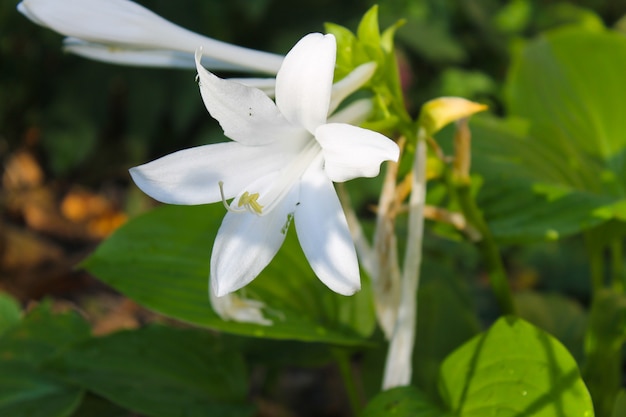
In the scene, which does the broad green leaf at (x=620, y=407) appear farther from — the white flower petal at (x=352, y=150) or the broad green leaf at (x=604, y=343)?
the white flower petal at (x=352, y=150)

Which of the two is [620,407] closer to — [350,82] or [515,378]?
[515,378]

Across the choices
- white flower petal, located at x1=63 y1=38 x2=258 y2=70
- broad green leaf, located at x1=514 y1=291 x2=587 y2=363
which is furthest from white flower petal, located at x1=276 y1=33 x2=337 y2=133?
broad green leaf, located at x1=514 y1=291 x2=587 y2=363

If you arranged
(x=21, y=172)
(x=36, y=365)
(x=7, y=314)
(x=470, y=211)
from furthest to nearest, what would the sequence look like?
(x=21, y=172) < (x=7, y=314) < (x=36, y=365) < (x=470, y=211)

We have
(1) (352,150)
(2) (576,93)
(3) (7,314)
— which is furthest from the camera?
(2) (576,93)

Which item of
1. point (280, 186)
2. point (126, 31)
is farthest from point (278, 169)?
point (126, 31)

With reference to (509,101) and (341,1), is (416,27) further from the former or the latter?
(509,101)

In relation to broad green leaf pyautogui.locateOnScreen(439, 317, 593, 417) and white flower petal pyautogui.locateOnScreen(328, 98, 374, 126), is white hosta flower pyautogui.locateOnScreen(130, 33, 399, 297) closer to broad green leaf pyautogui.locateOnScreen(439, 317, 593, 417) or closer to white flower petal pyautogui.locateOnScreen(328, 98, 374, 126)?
white flower petal pyautogui.locateOnScreen(328, 98, 374, 126)

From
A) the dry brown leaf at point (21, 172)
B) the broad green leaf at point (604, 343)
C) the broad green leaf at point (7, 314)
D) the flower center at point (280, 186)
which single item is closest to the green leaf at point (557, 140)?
the broad green leaf at point (604, 343)
